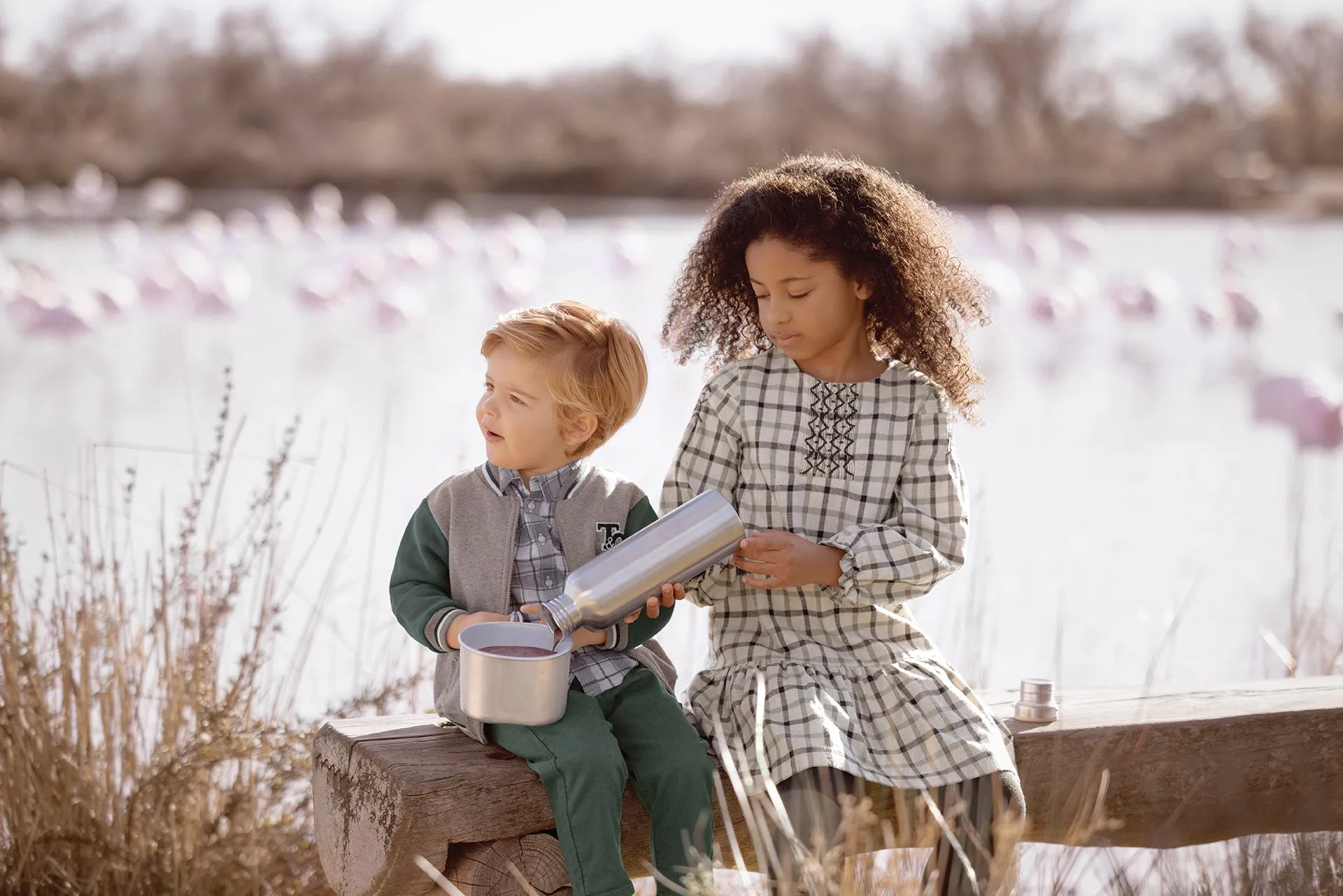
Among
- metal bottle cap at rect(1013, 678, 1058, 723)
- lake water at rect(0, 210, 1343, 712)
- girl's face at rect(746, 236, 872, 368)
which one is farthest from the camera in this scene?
lake water at rect(0, 210, 1343, 712)

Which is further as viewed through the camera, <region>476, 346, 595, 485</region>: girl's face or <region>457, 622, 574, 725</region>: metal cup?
<region>476, 346, 595, 485</region>: girl's face

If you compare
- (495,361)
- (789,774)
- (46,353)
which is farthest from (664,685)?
(46,353)

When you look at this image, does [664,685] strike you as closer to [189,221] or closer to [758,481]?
[758,481]

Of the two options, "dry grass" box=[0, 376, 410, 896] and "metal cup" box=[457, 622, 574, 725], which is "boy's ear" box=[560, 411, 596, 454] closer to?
"metal cup" box=[457, 622, 574, 725]

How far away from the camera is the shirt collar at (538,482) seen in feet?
6.43

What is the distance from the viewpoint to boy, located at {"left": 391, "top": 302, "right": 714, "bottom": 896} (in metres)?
1.86

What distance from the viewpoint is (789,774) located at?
6.16 ft

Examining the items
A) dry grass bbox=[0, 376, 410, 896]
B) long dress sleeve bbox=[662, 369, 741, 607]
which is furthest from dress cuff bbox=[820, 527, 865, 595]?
dry grass bbox=[0, 376, 410, 896]

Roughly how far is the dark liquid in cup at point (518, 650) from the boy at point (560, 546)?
5 cm

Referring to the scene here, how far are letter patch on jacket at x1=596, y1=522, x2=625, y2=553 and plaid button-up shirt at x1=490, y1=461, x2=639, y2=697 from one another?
51mm

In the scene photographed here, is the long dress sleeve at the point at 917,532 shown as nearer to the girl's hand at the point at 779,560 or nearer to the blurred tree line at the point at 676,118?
the girl's hand at the point at 779,560

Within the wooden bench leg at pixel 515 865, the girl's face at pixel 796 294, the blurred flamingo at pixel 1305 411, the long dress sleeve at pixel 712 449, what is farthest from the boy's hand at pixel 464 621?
the blurred flamingo at pixel 1305 411

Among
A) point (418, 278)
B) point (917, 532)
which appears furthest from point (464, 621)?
point (418, 278)

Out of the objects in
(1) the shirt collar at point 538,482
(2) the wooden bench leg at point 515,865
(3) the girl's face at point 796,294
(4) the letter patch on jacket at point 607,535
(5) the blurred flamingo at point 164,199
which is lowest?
(2) the wooden bench leg at point 515,865
